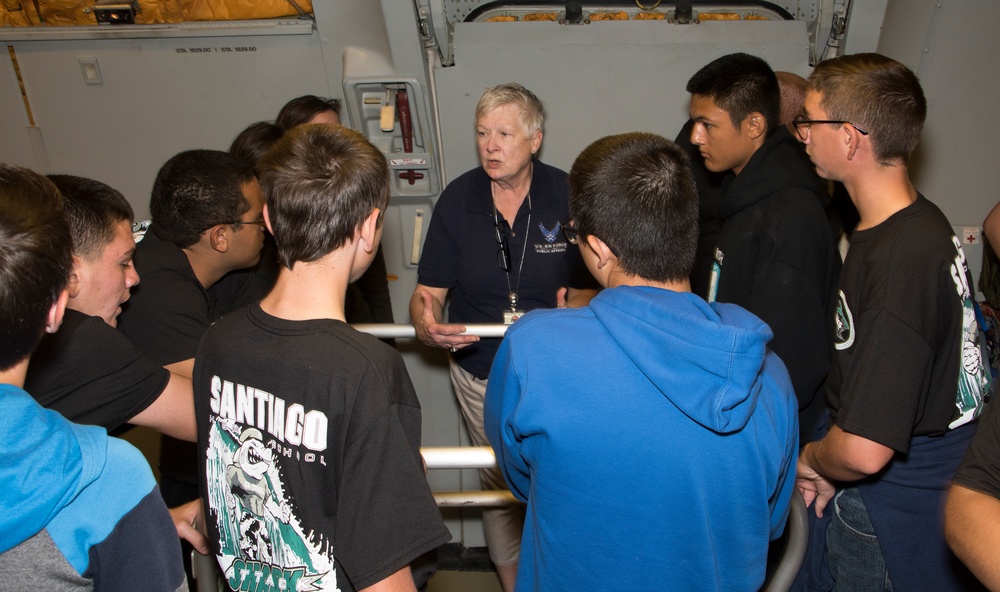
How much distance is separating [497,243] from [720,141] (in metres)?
0.86

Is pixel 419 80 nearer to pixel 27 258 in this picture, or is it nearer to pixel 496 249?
pixel 496 249

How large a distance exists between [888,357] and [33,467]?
62.8 inches

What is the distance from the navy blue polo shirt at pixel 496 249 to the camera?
2.61 metres

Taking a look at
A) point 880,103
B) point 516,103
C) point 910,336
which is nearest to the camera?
point 910,336

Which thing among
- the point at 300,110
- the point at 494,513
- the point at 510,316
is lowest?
the point at 494,513

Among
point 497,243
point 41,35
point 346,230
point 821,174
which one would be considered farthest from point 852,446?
point 41,35

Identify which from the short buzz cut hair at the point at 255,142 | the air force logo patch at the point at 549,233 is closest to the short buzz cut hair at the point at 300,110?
the short buzz cut hair at the point at 255,142

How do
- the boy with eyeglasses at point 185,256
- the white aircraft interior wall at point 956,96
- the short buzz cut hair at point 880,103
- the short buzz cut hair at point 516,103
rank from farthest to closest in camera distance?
the white aircraft interior wall at point 956,96
the short buzz cut hair at point 516,103
the boy with eyeglasses at point 185,256
the short buzz cut hair at point 880,103

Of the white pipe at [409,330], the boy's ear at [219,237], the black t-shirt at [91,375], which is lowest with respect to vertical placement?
the white pipe at [409,330]

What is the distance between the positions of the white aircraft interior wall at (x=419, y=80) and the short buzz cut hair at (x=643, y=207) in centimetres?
166

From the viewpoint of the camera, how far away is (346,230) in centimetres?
132

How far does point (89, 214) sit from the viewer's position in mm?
1608

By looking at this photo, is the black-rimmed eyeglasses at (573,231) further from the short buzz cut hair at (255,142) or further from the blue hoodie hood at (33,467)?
the short buzz cut hair at (255,142)

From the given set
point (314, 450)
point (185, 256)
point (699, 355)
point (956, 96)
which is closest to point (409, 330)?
point (185, 256)
